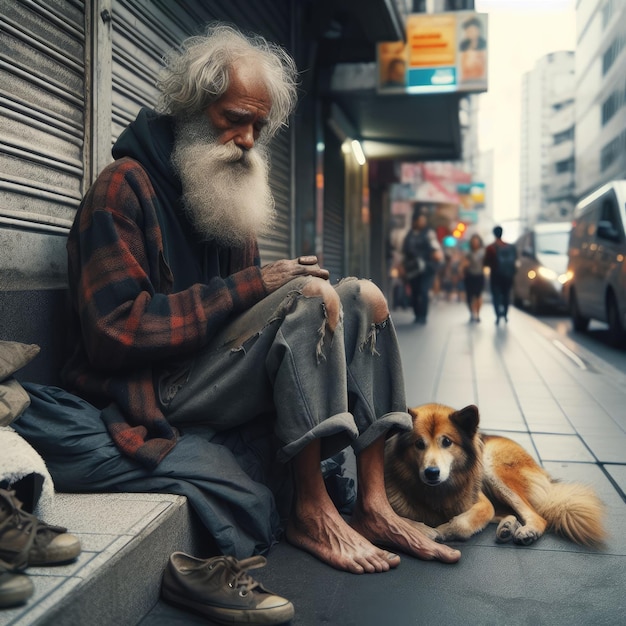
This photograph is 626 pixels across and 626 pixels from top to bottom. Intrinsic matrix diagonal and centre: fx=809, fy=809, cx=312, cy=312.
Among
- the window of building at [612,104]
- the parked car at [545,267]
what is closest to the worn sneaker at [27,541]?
the parked car at [545,267]

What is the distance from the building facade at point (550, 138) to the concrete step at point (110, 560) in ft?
288

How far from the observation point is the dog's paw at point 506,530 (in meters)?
3.08

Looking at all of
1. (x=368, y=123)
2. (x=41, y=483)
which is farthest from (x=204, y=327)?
(x=368, y=123)

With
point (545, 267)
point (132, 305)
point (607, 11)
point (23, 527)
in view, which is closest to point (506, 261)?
point (545, 267)

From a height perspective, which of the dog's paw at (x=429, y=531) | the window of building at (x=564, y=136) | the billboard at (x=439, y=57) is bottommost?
the dog's paw at (x=429, y=531)

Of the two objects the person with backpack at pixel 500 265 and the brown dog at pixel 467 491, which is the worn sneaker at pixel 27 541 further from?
the person with backpack at pixel 500 265

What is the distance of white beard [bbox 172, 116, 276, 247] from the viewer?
305 cm

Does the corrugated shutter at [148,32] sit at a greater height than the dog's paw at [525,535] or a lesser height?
greater

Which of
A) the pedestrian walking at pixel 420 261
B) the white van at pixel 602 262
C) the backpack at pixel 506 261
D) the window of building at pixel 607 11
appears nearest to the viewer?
the white van at pixel 602 262

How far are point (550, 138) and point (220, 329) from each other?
9965cm

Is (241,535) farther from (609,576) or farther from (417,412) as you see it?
(609,576)

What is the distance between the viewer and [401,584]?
259cm

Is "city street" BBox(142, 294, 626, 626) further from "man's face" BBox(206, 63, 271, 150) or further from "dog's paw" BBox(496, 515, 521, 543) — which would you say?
"man's face" BBox(206, 63, 271, 150)

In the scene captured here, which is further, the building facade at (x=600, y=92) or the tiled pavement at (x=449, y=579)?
the building facade at (x=600, y=92)
